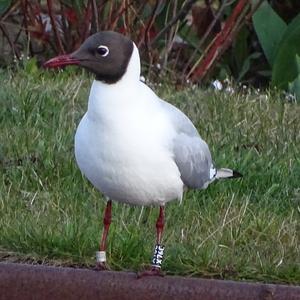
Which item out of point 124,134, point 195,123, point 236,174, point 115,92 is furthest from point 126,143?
point 195,123

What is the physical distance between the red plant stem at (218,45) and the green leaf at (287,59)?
1.25ft

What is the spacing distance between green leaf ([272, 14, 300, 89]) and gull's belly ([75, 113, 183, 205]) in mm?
3831

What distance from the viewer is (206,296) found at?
4.62 metres

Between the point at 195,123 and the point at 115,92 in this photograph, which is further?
the point at 195,123

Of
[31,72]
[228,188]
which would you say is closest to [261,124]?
[228,188]

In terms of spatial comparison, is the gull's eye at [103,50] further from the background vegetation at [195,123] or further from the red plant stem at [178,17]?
the red plant stem at [178,17]

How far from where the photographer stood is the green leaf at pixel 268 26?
29.0ft

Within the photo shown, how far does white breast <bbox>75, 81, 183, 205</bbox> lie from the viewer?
15.2 feet

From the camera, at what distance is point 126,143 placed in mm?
4617

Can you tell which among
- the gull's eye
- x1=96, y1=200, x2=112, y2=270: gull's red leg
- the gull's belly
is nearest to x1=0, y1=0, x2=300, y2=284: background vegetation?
x1=96, y1=200, x2=112, y2=270: gull's red leg

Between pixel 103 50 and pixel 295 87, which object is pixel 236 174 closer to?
pixel 103 50

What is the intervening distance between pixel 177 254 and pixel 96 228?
1.29 feet

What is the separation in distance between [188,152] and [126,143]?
0.43m

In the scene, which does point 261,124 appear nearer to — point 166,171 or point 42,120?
point 42,120
